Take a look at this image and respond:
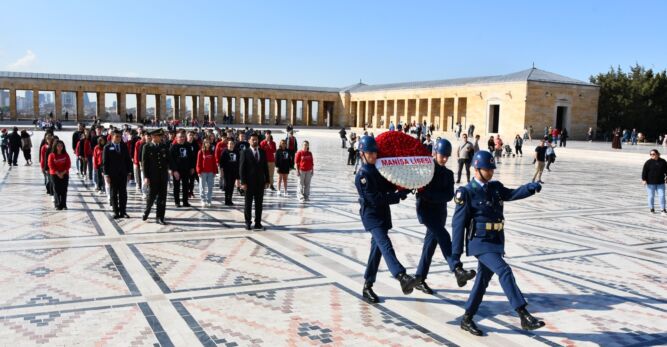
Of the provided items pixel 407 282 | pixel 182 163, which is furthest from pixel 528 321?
pixel 182 163

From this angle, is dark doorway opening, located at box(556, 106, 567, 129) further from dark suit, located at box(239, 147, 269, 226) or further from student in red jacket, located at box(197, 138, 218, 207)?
dark suit, located at box(239, 147, 269, 226)

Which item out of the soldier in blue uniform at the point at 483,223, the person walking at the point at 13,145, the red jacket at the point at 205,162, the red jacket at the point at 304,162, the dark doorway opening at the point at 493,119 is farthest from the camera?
the dark doorway opening at the point at 493,119

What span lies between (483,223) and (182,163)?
827cm

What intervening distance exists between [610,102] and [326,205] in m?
43.6

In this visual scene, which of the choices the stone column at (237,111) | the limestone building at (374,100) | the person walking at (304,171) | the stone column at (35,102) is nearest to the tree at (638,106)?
the limestone building at (374,100)

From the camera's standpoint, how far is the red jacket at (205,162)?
11.6 metres

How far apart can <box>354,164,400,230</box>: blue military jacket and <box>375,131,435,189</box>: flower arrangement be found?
117mm

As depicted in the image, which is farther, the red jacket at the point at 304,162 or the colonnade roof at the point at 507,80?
the colonnade roof at the point at 507,80

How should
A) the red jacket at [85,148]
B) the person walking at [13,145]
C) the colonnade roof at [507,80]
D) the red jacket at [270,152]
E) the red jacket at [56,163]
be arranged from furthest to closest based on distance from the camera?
the colonnade roof at [507,80] < the person walking at [13,145] < the red jacket at [85,148] < the red jacket at [270,152] < the red jacket at [56,163]

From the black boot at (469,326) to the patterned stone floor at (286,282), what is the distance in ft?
0.20

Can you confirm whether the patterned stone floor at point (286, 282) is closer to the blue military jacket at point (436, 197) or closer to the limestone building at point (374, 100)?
the blue military jacket at point (436, 197)

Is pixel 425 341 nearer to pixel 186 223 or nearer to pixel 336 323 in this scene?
pixel 336 323

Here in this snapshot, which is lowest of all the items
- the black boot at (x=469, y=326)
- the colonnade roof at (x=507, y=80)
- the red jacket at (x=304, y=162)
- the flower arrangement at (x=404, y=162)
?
the black boot at (x=469, y=326)

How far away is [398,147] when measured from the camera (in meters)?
5.21
